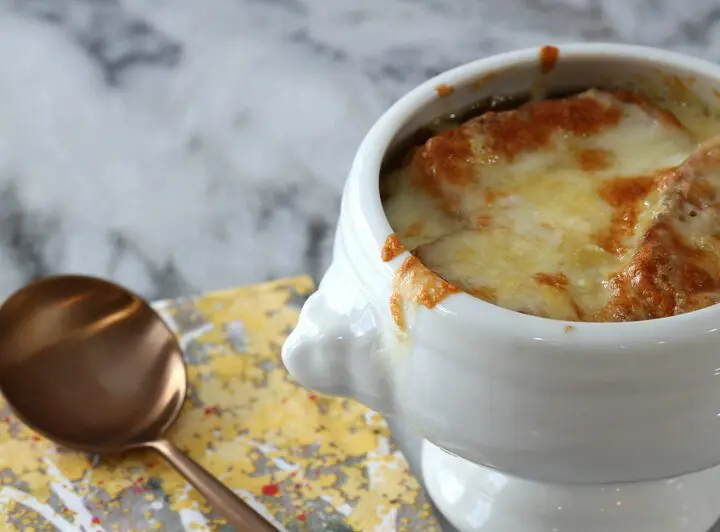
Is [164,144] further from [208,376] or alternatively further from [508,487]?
[508,487]

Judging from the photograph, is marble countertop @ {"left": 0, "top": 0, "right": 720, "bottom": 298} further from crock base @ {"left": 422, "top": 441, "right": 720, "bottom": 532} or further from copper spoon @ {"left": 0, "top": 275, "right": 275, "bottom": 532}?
crock base @ {"left": 422, "top": 441, "right": 720, "bottom": 532}

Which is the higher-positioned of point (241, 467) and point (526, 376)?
point (526, 376)

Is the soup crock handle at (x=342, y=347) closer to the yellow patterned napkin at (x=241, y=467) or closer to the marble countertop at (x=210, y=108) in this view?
the yellow patterned napkin at (x=241, y=467)

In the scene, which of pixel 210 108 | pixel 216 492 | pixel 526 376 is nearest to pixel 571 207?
pixel 526 376

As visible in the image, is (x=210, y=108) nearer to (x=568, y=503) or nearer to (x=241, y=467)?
(x=241, y=467)

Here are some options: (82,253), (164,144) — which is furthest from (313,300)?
(164,144)

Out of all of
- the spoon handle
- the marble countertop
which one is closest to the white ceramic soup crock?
the spoon handle
